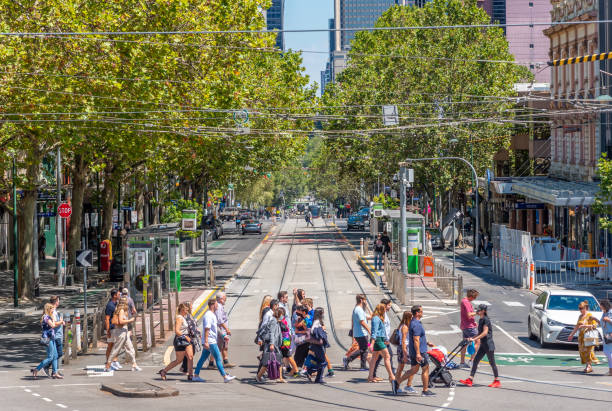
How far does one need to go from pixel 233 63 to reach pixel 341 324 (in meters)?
10.2

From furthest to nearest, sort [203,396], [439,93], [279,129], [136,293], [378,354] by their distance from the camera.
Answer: [439,93]
[279,129]
[136,293]
[378,354]
[203,396]

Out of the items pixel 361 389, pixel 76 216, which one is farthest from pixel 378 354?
pixel 76 216

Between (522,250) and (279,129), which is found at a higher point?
(279,129)

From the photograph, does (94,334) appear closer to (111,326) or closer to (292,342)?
(111,326)

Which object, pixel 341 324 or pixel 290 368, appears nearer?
pixel 290 368

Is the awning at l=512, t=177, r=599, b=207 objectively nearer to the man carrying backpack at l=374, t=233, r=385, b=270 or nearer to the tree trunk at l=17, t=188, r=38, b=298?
the man carrying backpack at l=374, t=233, r=385, b=270

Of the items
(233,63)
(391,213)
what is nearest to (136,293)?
(233,63)

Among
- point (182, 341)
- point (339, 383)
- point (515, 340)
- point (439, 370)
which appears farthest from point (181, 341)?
point (515, 340)

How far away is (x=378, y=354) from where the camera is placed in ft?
59.1

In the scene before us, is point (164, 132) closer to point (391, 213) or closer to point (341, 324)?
point (341, 324)

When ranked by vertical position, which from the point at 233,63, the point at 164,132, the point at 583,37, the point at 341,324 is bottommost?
the point at 341,324

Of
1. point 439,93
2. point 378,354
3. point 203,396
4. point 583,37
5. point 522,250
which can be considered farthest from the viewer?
point 439,93

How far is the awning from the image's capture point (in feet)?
145

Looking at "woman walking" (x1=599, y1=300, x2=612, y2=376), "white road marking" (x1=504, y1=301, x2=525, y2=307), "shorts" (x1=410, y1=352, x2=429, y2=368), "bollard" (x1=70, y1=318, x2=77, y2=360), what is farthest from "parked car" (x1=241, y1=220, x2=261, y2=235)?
"shorts" (x1=410, y1=352, x2=429, y2=368)
